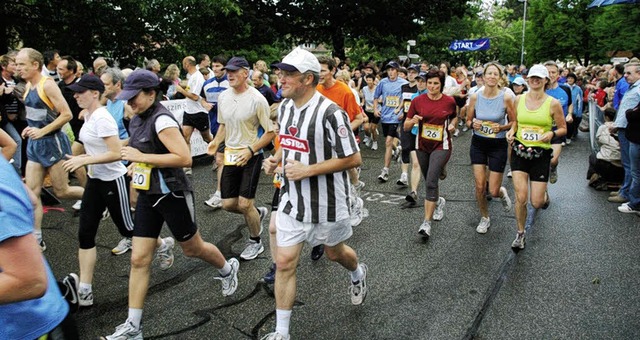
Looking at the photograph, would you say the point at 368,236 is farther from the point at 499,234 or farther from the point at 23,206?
the point at 23,206

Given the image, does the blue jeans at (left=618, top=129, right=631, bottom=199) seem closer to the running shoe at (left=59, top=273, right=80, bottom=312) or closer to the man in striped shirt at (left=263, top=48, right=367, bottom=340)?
the man in striped shirt at (left=263, top=48, right=367, bottom=340)

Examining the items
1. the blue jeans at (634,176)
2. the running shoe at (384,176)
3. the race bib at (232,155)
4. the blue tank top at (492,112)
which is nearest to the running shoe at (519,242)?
the blue tank top at (492,112)

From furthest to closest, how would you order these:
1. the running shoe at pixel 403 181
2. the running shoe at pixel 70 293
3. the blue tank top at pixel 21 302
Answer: the running shoe at pixel 403 181
the running shoe at pixel 70 293
the blue tank top at pixel 21 302

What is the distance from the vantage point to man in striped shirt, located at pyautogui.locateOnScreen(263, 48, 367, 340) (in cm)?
349

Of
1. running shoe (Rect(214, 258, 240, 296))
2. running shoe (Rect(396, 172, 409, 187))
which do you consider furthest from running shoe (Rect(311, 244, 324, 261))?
running shoe (Rect(396, 172, 409, 187))

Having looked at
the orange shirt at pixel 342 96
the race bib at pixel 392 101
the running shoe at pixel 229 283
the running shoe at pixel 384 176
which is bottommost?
the running shoe at pixel 384 176

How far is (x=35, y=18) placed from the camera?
565 inches

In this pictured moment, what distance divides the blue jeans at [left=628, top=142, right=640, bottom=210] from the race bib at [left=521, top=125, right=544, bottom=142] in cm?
272

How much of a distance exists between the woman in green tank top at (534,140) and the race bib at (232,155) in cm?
278

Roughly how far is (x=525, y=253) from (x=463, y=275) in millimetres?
999

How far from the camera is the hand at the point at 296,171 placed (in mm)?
3465

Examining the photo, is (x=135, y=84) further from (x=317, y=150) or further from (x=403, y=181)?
(x=403, y=181)

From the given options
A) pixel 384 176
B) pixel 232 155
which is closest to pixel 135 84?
pixel 232 155

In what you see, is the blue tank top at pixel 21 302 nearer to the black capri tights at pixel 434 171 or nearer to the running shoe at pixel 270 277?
the running shoe at pixel 270 277
